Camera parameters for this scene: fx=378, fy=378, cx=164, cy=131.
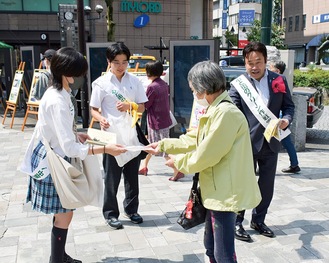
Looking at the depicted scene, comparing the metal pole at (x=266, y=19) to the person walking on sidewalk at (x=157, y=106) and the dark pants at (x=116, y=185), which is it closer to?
the person walking on sidewalk at (x=157, y=106)

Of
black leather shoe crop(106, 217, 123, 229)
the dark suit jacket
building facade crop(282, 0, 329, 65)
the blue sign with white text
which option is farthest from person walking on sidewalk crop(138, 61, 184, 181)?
building facade crop(282, 0, 329, 65)

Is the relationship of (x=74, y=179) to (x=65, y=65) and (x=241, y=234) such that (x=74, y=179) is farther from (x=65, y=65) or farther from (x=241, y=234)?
(x=241, y=234)

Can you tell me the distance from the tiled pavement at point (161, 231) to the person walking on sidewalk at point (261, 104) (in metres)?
0.33

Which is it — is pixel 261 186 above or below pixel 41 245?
above

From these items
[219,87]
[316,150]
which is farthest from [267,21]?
[219,87]

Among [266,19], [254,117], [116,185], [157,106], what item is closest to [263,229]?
[254,117]

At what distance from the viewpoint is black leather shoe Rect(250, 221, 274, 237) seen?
3561 mm

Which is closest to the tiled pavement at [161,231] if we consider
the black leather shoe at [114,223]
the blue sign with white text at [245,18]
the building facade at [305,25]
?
the black leather shoe at [114,223]

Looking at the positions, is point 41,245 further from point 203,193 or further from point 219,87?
point 219,87

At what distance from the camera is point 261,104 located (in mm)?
3305

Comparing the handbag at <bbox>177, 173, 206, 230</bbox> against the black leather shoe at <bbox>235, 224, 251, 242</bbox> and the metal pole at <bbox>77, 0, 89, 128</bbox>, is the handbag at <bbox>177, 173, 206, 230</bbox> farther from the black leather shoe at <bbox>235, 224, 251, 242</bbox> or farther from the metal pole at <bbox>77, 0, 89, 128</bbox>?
the metal pole at <bbox>77, 0, 89, 128</bbox>

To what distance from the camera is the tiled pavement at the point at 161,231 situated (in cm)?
324

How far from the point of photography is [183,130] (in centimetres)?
771

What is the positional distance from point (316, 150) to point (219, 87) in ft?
17.8
